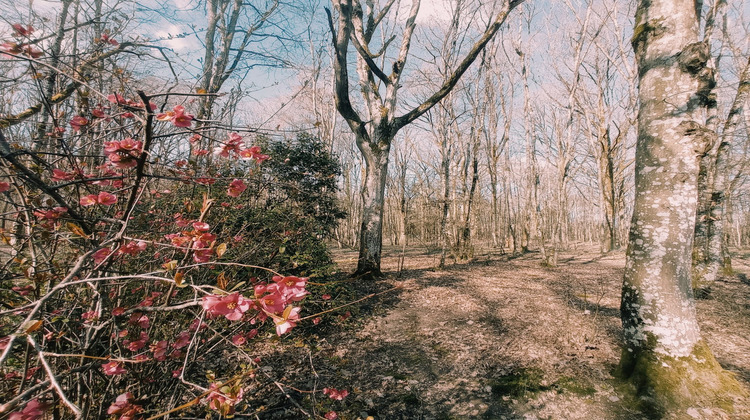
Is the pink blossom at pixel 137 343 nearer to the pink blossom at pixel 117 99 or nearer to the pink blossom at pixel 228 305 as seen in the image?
the pink blossom at pixel 228 305

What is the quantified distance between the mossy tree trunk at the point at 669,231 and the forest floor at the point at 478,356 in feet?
0.65

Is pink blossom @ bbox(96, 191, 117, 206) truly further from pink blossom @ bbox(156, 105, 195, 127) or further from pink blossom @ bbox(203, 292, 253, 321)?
pink blossom @ bbox(203, 292, 253, 321)

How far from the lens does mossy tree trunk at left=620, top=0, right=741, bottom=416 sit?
221cm

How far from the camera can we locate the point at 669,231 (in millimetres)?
2293

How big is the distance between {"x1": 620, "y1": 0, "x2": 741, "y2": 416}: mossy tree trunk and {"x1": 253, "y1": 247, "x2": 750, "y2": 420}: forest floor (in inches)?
7.7

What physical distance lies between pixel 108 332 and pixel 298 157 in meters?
6.39

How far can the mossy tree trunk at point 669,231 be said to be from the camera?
2215 mm

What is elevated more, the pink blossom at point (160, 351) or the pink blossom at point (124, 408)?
the pink blossom at point (160, 351)

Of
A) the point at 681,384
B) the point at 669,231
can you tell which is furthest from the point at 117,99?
the point at 681,384

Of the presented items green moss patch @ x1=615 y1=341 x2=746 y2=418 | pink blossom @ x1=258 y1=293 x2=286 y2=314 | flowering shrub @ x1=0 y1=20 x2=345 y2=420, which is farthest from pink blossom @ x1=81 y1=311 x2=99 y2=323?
green moss patch @ x1=615 y1=341 x2=746 y2=418

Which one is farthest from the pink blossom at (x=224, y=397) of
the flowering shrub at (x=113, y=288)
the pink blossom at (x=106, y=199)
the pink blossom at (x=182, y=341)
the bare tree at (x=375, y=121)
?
the bare tree at (x=375, y=121)

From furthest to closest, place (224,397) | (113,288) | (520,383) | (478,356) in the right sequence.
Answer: (478,356), (520,383), (113,288), (224,397)

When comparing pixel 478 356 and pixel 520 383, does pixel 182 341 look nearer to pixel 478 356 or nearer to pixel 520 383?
pixel 520 383

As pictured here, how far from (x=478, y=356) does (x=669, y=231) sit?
2042 mm
